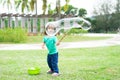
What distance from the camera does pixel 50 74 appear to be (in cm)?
768

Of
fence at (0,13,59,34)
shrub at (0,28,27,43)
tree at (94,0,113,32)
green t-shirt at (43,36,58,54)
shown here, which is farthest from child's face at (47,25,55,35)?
tree at (94,0,113,32)

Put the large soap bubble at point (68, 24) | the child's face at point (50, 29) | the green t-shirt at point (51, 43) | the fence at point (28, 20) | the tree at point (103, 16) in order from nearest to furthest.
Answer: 1. the large soap bubble at point (68, 24)
2. the child's face at point (50, 29)
3. the green t-shirt at point (51, 43)
4. the fence at point (28, 20)
5. the tree at point (103, 16)

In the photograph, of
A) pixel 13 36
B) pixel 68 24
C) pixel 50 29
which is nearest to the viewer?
pixel 68 24

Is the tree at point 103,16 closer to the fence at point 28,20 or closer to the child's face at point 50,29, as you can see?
the fence at point 28,20

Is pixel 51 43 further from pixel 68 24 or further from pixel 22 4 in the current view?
Answer: pixel 22 4

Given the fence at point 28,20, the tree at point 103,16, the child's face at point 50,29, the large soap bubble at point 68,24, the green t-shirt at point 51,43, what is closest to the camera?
the large soap bubble at point 68,24

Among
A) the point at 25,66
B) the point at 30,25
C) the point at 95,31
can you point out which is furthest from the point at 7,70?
the point at 95,31

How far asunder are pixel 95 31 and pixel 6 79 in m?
40.9

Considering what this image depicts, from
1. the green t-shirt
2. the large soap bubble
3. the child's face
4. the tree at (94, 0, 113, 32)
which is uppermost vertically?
the large soap bubble

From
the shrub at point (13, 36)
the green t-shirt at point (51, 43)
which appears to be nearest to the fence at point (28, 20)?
the shrub at point (13, 36)

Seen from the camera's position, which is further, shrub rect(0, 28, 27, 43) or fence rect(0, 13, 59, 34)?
fence rect(0, 13, 59, 34)

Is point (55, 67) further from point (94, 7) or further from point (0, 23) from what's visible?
point (94, 7)

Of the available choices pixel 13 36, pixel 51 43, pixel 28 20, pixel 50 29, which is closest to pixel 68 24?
pixel 50 29

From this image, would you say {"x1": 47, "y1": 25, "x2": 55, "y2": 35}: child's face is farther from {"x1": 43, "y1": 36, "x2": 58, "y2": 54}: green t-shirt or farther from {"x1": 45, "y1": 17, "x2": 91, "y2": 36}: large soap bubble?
{"x1": 43, "y1": 36, "x2": 58, "y2": 54}: green t-shirt
